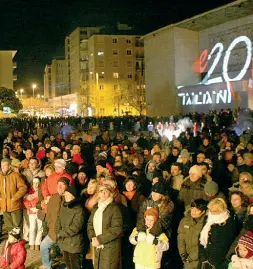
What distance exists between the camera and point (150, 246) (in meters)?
5.20

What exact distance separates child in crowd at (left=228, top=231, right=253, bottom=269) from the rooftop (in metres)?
36.4

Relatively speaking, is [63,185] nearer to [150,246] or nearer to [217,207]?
[150,246]

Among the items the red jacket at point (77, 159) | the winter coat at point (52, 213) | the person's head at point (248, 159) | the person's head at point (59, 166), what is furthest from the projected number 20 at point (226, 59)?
the winter coat at point (52, 213)

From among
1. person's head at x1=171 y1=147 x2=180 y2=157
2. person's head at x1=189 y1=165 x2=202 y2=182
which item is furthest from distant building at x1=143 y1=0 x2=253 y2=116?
person's head at x1=189 y1=165 x2=202 y2=182

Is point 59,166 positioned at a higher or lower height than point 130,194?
higher

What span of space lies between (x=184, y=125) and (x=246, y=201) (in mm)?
19688

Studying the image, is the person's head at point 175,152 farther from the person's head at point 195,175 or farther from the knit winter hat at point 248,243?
the knit winter hat at point 248,243

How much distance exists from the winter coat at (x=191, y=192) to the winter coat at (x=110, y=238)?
55.0 inches

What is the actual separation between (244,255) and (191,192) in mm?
2259

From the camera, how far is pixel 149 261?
5184 millimetres

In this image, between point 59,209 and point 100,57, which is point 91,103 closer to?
point 100,57

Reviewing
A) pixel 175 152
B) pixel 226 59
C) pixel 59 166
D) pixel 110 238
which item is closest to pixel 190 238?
pixel 110 238

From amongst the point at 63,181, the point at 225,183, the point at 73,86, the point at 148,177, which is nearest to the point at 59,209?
the point at 63,181

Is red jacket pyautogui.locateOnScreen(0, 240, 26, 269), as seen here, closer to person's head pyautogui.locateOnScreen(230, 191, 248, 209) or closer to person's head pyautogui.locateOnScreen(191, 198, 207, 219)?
person's head pyautogui.locateOnScreen(191, 198, 207, 219)
